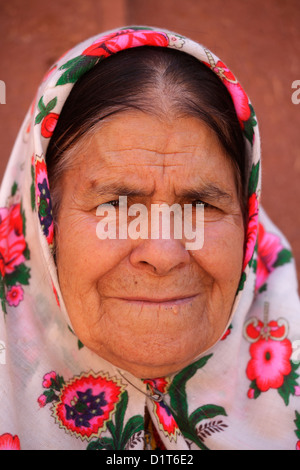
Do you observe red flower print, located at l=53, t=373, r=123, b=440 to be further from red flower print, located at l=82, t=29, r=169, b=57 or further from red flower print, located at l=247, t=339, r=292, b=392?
red flower print, located at l=82, t=29, r=169, b=57

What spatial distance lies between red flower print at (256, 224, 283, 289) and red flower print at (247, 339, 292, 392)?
347 mm

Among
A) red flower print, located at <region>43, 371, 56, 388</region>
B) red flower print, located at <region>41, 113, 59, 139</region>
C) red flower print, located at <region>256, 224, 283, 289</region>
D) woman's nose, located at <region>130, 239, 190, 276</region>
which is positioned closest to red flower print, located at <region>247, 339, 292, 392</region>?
red flower print, located at <region>256, 224, 283, 289</region>

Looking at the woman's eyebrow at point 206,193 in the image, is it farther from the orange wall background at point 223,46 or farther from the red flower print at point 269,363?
the orange wall background at point 223,46

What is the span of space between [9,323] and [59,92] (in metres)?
0.82

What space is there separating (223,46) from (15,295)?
2185 millimetres

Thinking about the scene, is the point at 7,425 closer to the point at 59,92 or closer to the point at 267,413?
the point at 267,413

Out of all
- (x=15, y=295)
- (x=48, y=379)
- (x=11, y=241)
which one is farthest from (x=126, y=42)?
(x=48, y=379)

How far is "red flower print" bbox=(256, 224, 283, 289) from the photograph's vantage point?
2316 millimetres

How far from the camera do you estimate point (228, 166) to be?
5.78ft

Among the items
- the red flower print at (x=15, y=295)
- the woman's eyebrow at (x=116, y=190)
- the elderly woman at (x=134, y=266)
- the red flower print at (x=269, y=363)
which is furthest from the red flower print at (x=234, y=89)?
the red flower print at (x=15, y=295)

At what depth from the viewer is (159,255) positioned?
5.08 ft

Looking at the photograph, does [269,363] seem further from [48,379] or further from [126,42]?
[126,42]

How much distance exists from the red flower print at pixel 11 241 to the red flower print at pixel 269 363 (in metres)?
0.98
